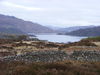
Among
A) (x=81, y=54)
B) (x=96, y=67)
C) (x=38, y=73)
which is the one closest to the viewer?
(x=38, y=73)

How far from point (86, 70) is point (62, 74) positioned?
1654mm

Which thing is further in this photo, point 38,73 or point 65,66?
point 65,66

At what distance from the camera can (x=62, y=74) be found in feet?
42.1

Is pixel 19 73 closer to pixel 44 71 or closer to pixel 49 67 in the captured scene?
pixel 44 71

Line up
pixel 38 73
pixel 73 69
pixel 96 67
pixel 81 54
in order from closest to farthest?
pixel 38 73 < pixel 73 69 < pixel 96 67 < pixel 81 54

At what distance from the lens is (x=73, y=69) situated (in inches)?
543

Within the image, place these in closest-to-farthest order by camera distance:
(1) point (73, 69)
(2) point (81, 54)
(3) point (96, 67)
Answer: (1) point (73, 69) → (3) point (96, 67) → (2) point (81, 54)

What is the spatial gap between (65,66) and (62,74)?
64.0 inches

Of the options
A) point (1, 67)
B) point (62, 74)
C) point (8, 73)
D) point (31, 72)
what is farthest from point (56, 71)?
point (1, 67)

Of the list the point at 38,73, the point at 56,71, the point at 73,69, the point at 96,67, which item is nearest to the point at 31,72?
the point at 38,73

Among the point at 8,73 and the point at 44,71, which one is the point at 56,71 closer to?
→ the point at 44,71

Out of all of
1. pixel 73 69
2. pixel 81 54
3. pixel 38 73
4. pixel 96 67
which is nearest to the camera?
pixel 38 73

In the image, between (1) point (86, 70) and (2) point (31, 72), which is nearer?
(2) point (31, 72)

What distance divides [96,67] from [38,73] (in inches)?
160
